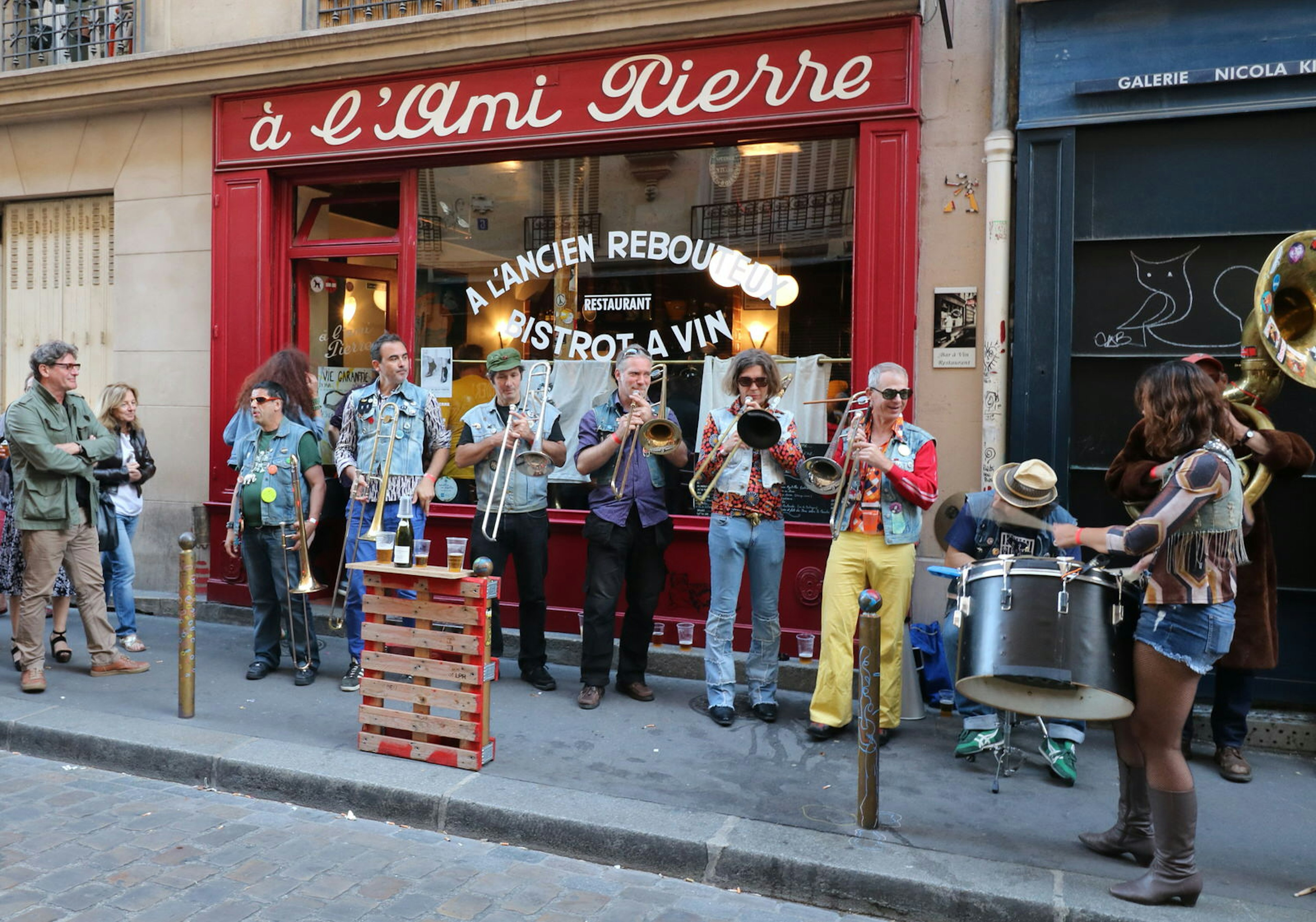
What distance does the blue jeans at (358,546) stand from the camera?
6238mm

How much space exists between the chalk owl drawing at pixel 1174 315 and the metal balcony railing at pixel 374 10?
5145 millimetres

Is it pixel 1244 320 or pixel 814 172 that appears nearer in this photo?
pixel 1244 320

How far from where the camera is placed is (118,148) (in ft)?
28.4

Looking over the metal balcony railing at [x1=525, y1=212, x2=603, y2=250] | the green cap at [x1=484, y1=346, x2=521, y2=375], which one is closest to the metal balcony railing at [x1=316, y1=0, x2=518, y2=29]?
the metal balcony railing at [x1=525, y1=212, x2=603, y2=250]

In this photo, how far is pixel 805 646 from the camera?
21.4 ft

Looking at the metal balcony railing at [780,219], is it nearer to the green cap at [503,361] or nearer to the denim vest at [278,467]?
the green cap at [503,361]

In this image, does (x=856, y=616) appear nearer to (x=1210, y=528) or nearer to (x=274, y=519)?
(x=1210, y=528)

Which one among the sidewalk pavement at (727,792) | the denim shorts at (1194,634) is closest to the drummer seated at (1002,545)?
the sidewalk pavement at (727,792)

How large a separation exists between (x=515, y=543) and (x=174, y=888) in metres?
2.88

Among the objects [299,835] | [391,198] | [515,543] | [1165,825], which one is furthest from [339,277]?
[1165,825]

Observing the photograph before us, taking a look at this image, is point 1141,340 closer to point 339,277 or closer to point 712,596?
Answer: point 712,596

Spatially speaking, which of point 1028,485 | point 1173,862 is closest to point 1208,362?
point 1028,485

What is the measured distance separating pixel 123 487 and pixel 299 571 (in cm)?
171

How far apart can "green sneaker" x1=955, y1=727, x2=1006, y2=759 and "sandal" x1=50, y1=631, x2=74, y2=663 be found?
18.6 ft
